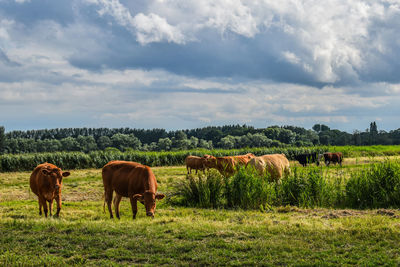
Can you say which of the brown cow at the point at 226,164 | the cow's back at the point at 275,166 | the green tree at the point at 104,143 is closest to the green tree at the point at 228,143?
the green tree at the point at 104,143

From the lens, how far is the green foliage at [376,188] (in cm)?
1268

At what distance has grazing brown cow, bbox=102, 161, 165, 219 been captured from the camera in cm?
1009

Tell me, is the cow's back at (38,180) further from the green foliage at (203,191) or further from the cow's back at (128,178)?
the green foliage at (203,191)

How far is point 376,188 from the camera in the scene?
43.0 feet

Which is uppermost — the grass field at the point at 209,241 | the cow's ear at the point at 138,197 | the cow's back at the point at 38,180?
the cow's back at the point at 38,180

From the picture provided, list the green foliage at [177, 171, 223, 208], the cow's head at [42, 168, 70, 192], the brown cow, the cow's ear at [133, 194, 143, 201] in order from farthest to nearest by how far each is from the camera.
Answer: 1. the brown cow
2. the green foliage at [177, 171, 223, 208]
3. the cow's head at [42, 168, 70, 192]
4. the cow's ear at [133, 194, 143, 201]

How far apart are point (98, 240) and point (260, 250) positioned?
11.6ft

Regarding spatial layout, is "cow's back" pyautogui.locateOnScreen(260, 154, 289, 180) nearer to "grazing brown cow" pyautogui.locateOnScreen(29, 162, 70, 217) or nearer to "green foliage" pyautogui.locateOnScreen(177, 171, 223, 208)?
"green foliage" pyautogui.locateOnScreen(177, 171, 223, 208)

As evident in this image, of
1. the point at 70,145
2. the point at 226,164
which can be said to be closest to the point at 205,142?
the point at 70,145

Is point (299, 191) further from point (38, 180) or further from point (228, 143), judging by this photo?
point (228, 143)

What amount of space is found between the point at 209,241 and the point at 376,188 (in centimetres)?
846

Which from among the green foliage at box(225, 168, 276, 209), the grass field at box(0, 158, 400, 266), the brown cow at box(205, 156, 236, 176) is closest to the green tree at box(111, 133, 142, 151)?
the brown cow at box(205, 156, 236, 176)

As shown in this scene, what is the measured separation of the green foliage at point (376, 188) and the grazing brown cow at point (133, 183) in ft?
24.8

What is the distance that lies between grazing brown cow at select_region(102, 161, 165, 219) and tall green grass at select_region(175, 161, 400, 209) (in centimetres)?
317
